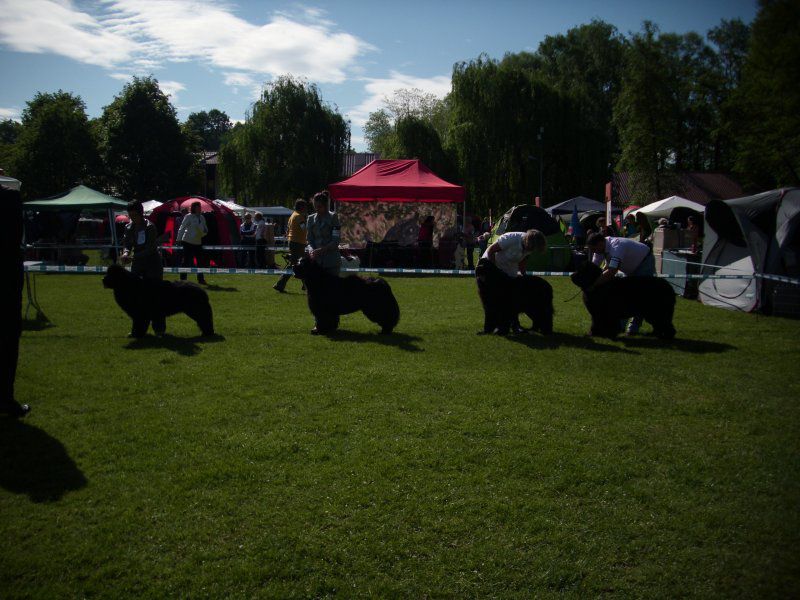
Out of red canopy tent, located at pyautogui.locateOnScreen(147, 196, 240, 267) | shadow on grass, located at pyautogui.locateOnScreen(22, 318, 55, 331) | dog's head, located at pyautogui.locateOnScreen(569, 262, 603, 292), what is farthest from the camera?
red canopy tent, located at pyautogui.locateOnScreen(147, 196, 240, 267)

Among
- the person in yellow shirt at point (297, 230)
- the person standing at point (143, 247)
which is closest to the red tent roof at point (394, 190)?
the person in yellow shirt at point (297, 230)

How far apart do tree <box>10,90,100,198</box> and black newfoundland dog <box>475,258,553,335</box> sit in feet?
155

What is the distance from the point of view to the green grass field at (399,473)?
3.23m

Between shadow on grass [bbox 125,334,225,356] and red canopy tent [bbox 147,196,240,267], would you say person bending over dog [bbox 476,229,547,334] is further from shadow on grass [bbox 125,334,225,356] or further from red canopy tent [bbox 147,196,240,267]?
red canopy tent [bbox 147,196,240,267]

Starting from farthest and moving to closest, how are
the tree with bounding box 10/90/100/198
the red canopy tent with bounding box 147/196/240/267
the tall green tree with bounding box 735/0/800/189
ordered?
1. the tree with bounding box 10/90/100/198
2. the red canopy tent with bounding box 147/196/240/267
3. the tall green tree with bounding box 735/0/800/189

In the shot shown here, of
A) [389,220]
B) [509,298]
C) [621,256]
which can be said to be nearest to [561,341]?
[509,298]

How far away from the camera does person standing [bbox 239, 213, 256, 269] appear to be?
21031 mm

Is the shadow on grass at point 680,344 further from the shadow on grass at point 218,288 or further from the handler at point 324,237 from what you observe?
the shadow on grass at point 218,288

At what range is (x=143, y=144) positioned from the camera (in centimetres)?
4681

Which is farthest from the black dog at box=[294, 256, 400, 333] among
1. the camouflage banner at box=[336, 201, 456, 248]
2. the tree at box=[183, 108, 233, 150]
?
the tree at box=[183, 108, 233, 150]

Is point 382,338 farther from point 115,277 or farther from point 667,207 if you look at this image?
point 667,207

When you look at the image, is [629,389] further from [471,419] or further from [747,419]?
[471,419]

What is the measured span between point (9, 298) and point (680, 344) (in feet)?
28.0

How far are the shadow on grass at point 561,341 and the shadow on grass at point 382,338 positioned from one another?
5.13 ft
